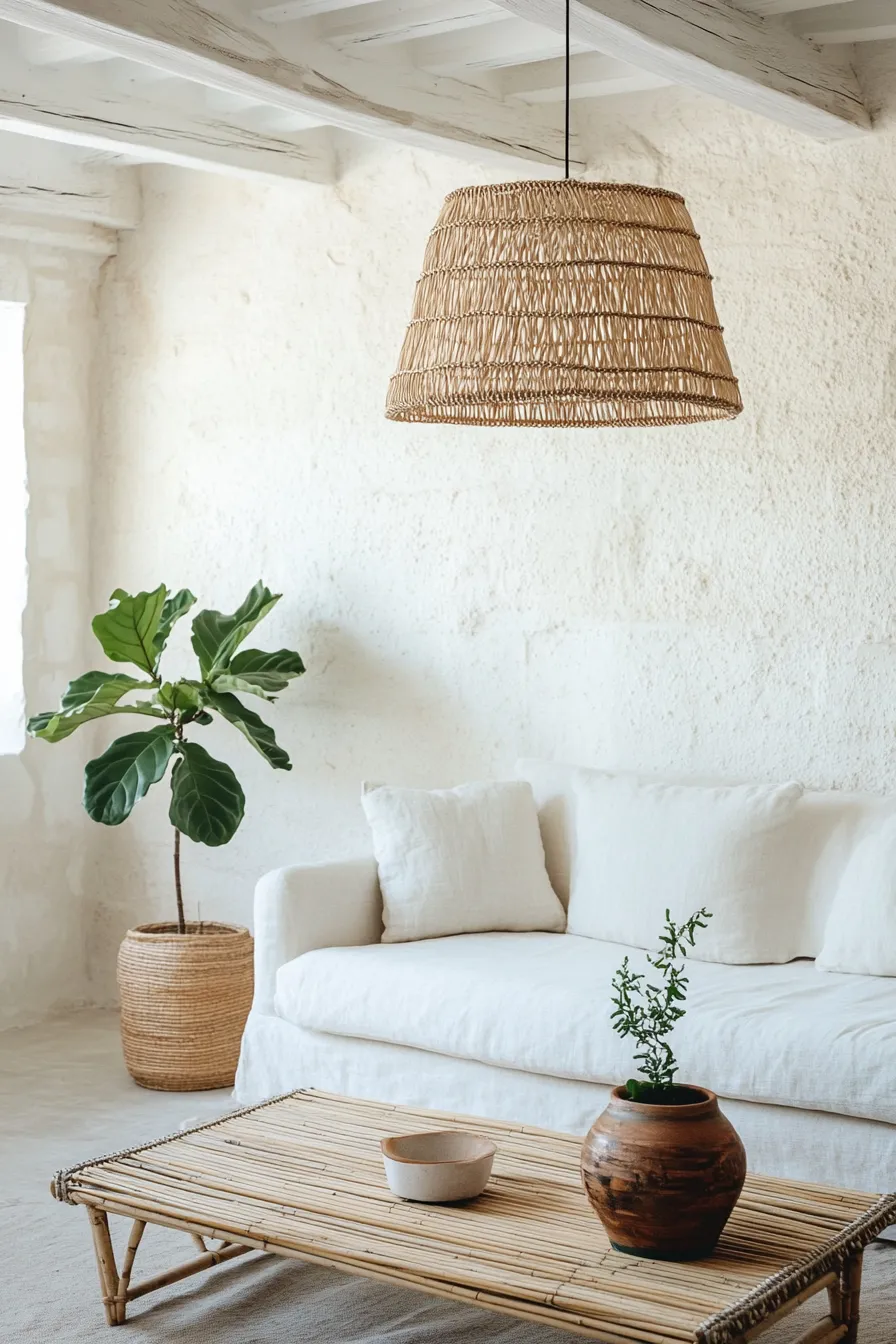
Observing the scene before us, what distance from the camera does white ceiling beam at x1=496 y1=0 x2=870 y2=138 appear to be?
9.87 feet

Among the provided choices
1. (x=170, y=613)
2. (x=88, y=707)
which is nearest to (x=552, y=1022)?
(x=88, y=707)

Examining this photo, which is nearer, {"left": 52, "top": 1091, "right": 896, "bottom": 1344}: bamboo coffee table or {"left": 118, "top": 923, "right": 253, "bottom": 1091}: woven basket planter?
{"left": 52, "top": 1091, "right": 896, "bottom": 1344}: bamboo coffee table

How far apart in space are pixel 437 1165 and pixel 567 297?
1349 millimetres

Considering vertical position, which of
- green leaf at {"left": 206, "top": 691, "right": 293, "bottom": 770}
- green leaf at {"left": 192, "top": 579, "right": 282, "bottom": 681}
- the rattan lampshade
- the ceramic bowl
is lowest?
the ceramic bowl

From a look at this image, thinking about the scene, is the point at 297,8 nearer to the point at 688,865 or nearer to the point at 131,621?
the point at 131,621

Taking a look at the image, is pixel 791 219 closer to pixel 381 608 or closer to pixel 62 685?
pixel 381 608

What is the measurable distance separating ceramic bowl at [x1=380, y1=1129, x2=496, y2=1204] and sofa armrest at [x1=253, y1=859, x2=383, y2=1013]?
1.26 meters

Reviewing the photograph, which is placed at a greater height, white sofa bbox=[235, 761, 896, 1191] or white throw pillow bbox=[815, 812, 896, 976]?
white throw pillow bbox=[815, 812, 896, 976]

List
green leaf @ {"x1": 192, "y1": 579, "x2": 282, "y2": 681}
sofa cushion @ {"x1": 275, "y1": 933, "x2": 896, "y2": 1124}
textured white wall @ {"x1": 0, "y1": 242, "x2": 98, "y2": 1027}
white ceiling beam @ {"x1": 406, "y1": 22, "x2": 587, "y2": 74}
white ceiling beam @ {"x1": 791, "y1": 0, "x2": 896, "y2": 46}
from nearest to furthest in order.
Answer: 1. sofa cushion @ {"x1": 275, "y1": 933, "x2": 896, "y2": 1124}
2. white ceiling beam @ {"x1": 791, "y1": 0, "x2": 896, "y2": 46}
3. white ceiling beam @ {"x1": 406, "y1": 22, "x2": 587, "y2": 74}
4. green leaf @ {"x1": 192, "y1": 579, "x2": 282, "y2": 681}
5. textured white wall @ {"x1": 0, "y1": 242, "x2": 98, "y2": 1027}

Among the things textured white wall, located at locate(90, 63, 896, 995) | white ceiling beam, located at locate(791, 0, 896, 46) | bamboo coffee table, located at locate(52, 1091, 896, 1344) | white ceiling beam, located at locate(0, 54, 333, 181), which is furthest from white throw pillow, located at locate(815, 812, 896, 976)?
white ceiling beam, located at locate(0, 54, 333, 181)

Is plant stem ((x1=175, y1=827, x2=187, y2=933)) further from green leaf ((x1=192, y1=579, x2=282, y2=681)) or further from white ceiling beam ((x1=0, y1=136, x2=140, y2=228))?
white ceiling beam ((x1=0, y1=136, x2=140, y2=228))

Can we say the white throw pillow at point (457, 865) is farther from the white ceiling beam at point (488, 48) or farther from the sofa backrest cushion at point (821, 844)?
the white ceiling beam at point (488, 48)

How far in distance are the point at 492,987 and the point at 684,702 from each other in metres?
1.07

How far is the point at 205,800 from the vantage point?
13.8ft
